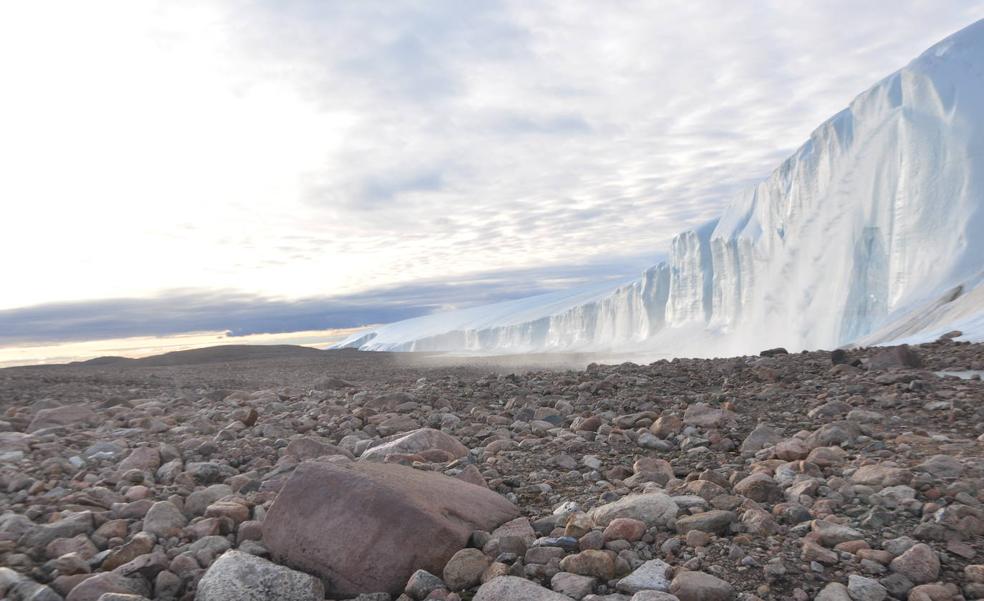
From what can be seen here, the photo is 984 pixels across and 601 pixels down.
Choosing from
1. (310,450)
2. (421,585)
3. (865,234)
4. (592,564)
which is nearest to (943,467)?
(592,564)

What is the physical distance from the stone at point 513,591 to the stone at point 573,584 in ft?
0.19

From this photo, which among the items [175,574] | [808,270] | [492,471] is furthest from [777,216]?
[175,574]

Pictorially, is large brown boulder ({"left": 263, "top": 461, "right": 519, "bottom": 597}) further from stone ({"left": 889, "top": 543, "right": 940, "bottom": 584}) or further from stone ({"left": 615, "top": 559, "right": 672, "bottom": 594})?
stone ({"left": 889, "top": 543, "right": 940, "bottom": 584})

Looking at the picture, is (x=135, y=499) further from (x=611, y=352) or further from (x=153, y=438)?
(x=611, y=352)

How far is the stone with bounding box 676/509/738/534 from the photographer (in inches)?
92.9

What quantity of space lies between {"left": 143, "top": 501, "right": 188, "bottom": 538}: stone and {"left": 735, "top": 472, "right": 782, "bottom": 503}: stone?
2.59 m

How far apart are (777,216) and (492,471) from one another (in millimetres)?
20535

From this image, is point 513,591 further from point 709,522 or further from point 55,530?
point 55,530

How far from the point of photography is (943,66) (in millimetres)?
15641

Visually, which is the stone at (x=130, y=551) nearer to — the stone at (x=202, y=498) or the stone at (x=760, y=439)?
the stone at (x=202, y=498)

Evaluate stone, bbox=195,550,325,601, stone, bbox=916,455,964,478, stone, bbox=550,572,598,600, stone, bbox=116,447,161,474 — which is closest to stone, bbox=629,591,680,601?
stone, bbox=550,572,598,600

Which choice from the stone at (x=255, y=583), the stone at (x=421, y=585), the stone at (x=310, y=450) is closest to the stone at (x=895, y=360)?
the stone at (x=310, y=450)

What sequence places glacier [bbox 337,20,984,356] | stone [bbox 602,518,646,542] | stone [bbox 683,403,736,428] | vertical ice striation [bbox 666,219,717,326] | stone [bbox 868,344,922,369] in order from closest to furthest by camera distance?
stone [bbox 602,518,646,542], stone [bbox 683,403,736,428], stone [bbox 868,344,922,369], glacier [bbox 337,20,984,356], vertical ice striation [bbox 666,219,717,326]

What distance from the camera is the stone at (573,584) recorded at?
80.2 inches
